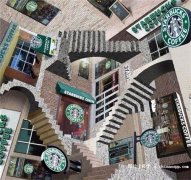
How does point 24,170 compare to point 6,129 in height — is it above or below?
below

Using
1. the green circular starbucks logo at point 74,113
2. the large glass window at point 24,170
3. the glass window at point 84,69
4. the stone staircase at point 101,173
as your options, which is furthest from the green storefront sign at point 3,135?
the glass window at point 84,69

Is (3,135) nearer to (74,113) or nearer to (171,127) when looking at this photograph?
(74,113)

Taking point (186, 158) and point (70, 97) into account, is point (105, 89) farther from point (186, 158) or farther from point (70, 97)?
point (186, 158)

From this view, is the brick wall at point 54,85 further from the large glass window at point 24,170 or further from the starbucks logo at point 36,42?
the large glass window at point 24,170

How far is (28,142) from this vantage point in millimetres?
19453

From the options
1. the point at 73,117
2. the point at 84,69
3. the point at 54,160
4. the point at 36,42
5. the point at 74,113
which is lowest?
the point at 54,160

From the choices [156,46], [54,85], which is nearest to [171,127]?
[156,46]

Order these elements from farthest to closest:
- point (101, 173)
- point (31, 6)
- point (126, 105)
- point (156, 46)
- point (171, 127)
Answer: point (31, 6) < point (156, 46) < point (126, 105) < point (171, 127) < point (101, 173)

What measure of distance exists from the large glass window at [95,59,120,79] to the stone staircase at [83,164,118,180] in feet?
37.3

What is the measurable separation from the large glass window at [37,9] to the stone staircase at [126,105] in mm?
10534

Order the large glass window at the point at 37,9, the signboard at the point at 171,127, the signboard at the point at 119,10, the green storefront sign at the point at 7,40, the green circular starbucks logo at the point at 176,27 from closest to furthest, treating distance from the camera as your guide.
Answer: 1. the green circular starbucks logo at the point at 176,27
2. the signboard at the point at 171,127
3. the green storefront sign at the point at 7,40
4. the large glass window at the point at 37,9
5. the signboard at the point at 119,10

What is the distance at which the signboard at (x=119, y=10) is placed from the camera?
87.2ft

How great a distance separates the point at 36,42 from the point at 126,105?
9060 mm

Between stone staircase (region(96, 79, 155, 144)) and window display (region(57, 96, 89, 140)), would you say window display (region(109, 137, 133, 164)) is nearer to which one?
stone staircase (region(96, 79, 155, 144))
